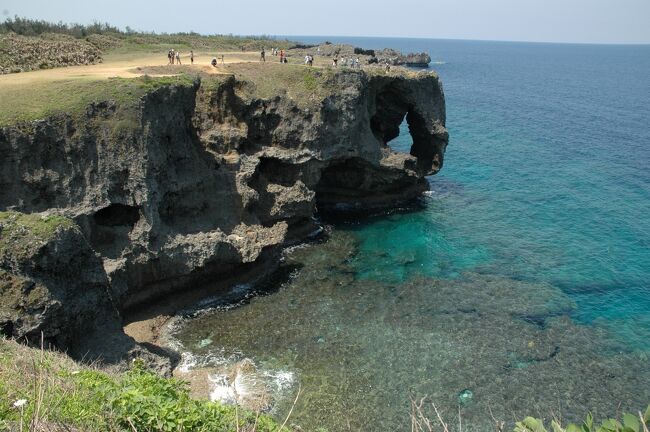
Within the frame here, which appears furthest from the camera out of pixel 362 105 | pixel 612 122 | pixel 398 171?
pixel 612 122

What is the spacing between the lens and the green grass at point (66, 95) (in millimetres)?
25656

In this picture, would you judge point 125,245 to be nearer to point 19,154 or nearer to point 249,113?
point 19,154

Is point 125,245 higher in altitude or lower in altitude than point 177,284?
higher

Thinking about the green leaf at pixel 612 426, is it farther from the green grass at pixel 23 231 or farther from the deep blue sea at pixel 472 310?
the green grass at pixel 23 231

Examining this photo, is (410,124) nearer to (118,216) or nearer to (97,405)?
(118,216)

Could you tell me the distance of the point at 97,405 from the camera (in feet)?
36.8

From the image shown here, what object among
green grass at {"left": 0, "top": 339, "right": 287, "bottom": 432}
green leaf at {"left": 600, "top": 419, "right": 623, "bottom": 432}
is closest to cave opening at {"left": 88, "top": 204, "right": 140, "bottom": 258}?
green grass at {"left": 0, "top": 339, "right": 287, "bottom": 432}

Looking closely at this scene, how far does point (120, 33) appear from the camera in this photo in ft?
236

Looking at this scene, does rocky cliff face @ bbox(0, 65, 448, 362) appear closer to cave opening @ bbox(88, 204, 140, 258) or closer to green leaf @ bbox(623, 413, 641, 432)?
cave opening @ bbox(88, 204, 140, 258)

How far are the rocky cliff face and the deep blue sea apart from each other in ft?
11.3

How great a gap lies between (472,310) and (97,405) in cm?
2346

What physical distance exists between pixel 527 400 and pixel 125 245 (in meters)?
21.9

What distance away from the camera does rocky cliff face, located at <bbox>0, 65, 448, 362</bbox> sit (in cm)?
2602

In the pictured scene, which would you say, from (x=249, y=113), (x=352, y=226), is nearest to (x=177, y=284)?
(x=249, y=113)
